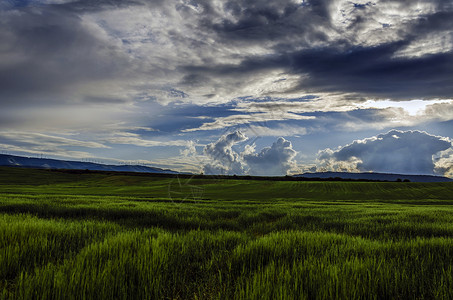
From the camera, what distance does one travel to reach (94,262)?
3.29 metres

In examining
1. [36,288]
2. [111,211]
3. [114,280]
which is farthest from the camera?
[111,211]

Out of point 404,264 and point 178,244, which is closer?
point 404,264

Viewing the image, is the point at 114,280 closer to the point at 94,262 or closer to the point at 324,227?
the point at 94,262

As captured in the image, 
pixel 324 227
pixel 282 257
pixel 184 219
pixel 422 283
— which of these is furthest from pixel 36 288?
pixel 324 227

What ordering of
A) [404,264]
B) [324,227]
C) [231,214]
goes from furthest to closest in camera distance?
[231,214] → [324,227] → [404,264]

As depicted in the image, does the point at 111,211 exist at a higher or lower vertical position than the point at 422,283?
lower

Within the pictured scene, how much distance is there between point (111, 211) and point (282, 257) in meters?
8.48

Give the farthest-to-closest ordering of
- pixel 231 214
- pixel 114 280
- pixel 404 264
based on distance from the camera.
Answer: pixel 231 214
pixel 404 264
pixel 114 280

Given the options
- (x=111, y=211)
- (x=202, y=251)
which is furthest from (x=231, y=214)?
(x=202, y=251)

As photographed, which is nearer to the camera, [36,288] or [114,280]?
[36,288]

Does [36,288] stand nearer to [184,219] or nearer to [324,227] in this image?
[184,219]

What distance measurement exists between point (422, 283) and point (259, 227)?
5624mm

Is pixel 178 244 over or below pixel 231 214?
over

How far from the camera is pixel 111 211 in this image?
10047mm
